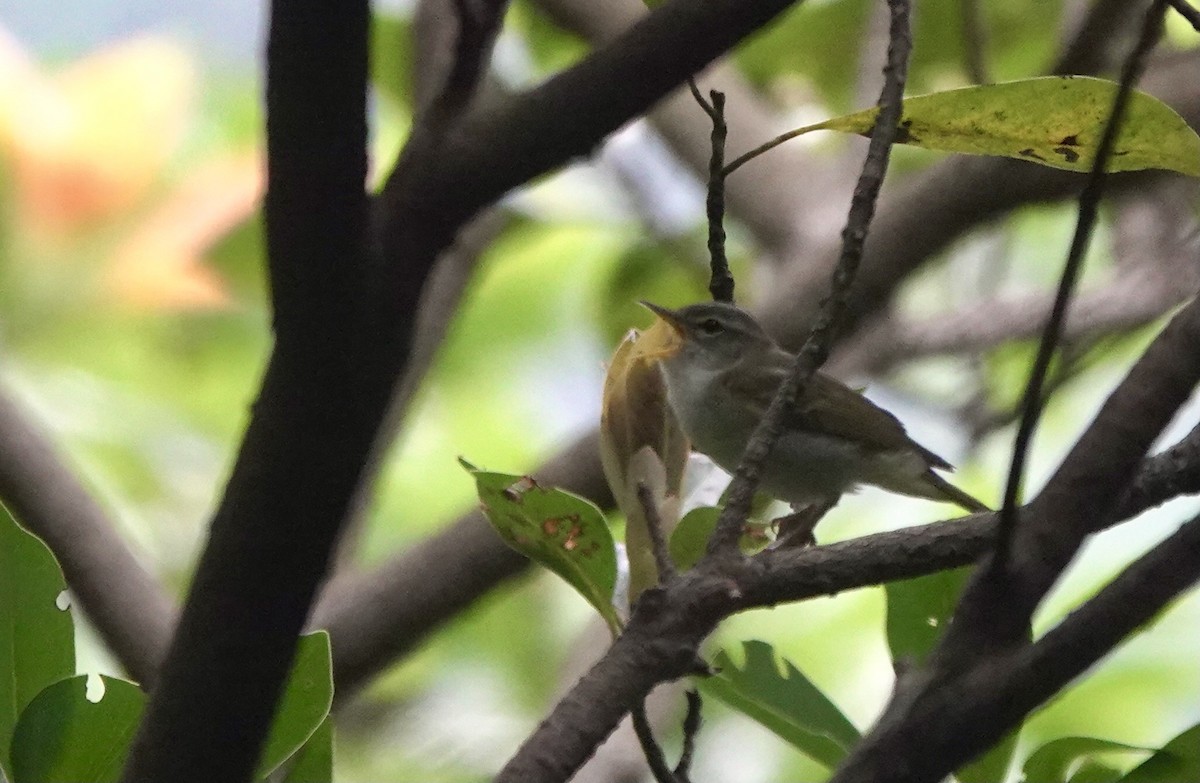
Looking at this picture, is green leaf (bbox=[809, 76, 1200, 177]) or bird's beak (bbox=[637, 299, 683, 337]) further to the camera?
bird's beak (bbox=[637, 299, 683, 337])

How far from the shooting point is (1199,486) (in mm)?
709

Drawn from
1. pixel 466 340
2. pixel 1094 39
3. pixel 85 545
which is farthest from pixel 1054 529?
pixel 466 340

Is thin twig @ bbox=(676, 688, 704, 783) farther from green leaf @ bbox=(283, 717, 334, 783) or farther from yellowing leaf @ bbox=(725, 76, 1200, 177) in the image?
yellowing leaf @ bbox=(725, 76, 1200, 177)

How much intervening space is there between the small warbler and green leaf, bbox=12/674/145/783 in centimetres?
→ 115

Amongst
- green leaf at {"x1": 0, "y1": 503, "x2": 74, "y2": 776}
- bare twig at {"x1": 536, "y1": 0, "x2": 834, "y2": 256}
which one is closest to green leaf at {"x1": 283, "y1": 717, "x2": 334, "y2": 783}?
green leaf at {"x1": 0, "y1": 503, "x2": 74, "y2": 776}

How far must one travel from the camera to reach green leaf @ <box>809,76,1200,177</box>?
765 mm

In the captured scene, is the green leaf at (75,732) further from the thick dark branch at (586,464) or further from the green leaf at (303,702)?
the thick dark branch at (586,464)

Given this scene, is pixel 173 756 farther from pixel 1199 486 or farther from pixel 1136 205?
pixel 1136 205

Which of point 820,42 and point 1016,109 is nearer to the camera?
point 1016,109

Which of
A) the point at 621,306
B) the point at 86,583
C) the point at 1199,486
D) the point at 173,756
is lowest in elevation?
the point at 173,756

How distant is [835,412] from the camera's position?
6.18 feet

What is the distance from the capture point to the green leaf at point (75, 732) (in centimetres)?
72

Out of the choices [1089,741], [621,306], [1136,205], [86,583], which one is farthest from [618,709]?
[1136,205]

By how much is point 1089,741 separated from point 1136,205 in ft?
6.51
